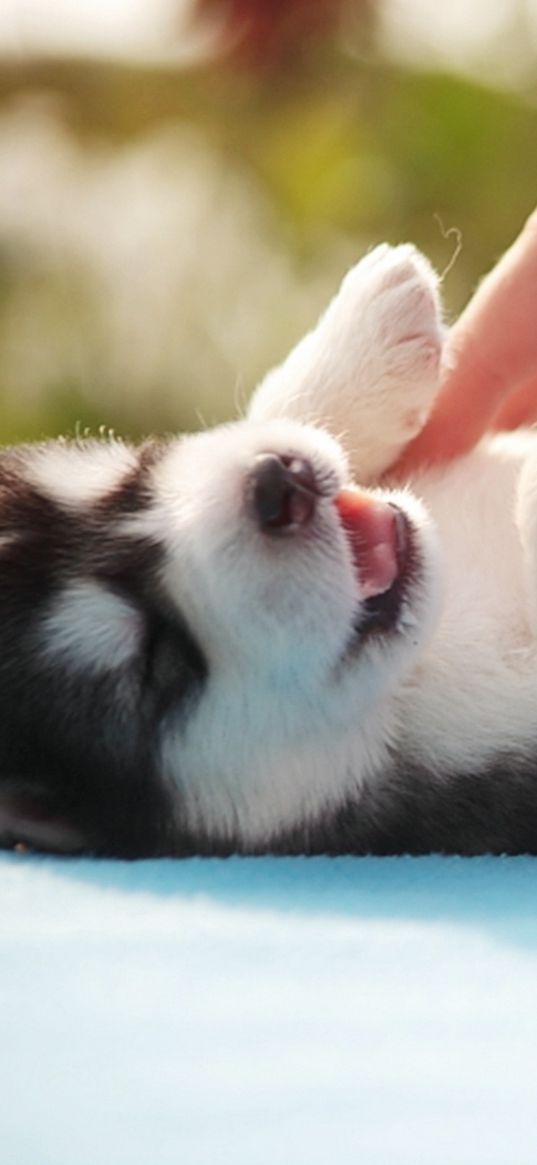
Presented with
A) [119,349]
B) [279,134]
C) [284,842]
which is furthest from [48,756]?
[279,134]

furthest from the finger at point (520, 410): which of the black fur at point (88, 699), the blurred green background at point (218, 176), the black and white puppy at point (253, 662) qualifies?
the blurred green background at point (218, 176)

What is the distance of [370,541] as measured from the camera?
1782 mm

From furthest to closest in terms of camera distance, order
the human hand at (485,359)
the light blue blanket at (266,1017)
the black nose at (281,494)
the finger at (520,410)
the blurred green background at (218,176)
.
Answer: the blurred green background at (218,176) → the finger at (520,410) → the human hand at (485,359) → the black nose at (281,494) → the light blue blanket at (266,1017)

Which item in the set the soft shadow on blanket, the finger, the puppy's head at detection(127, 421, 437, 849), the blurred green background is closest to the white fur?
the puppy's head at detection(127, 421, 437, 849)

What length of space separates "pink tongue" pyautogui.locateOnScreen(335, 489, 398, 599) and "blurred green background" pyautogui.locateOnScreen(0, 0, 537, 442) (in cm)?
253

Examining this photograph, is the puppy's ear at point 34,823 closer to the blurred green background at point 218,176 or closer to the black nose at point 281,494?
the black nose at point 281,494

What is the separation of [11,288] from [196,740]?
2915 mm

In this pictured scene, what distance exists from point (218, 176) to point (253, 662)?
3.00 m

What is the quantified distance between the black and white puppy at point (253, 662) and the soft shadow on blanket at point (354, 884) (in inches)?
3.8

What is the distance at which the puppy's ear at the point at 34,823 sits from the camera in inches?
70.5

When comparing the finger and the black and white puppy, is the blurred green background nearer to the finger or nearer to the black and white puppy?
the finger

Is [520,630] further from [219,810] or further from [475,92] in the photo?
[475,92]

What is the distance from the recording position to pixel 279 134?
4.50 m

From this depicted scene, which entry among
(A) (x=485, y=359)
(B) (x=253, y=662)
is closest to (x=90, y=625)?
(B) (x=253, y=662)
